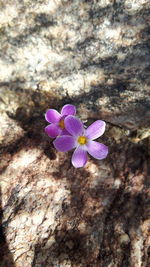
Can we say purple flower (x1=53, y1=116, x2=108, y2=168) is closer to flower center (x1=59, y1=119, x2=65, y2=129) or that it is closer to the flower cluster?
the flower cluster

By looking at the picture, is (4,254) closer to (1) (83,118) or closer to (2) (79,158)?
(2) (79,158)

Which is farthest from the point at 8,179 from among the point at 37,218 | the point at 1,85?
the point at 1,85

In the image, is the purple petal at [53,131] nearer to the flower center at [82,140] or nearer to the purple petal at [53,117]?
the purple petal at [53,117]

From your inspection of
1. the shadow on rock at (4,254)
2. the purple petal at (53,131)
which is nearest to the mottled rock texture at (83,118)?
the shadow on rock at (4,254)

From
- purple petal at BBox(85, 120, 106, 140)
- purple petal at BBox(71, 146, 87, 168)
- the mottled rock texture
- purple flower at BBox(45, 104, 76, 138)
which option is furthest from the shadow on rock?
purple petal at BBox(85, 120, 106, 140)

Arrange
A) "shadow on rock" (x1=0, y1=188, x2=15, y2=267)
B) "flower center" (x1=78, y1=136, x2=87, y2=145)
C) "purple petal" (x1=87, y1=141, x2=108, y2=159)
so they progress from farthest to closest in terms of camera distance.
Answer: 1. "flower center" (x1=78, y1=136, x2=87, y2=145)
2. "purple petal" (x1=87, y1=141, x2=108, y2=159)
3. "shadow on rock" (x1=0, y1=188, x2=15, y2=267)

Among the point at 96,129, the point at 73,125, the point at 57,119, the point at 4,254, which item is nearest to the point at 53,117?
the point at 57,119
